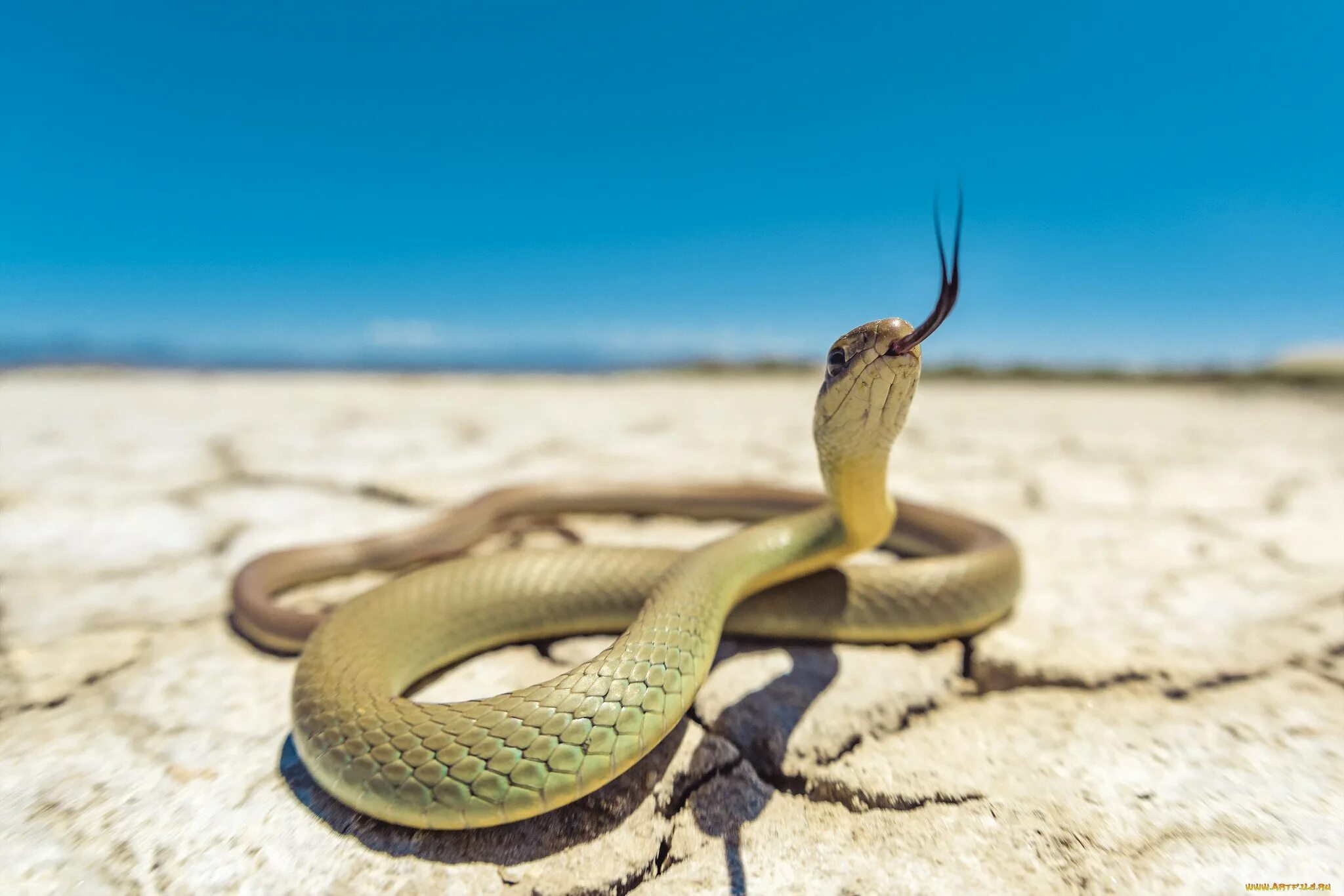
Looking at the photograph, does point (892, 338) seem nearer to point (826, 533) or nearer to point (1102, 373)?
point (826, 533)

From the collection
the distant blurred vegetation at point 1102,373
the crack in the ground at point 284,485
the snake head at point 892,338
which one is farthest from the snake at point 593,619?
the distant blurred vegetation at point 1102,373

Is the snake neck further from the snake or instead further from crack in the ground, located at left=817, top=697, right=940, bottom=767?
crack in the ground, located at left=817, top=697, right=940, bottom=767

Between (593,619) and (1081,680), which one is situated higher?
(593,619)

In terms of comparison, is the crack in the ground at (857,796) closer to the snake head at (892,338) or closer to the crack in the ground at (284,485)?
the snake head at (892,338)

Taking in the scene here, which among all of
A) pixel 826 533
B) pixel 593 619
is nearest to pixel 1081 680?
pixel 826 533

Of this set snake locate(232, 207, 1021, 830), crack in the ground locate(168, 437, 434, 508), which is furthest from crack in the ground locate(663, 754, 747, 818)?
crack in the ground locate(168, 437, 434, 508)

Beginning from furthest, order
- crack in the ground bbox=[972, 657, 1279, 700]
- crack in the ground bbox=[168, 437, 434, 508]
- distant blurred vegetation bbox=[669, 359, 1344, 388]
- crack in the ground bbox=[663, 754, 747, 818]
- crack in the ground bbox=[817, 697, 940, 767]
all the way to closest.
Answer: distant blurred vegetation bbox=[669, 359, 1344, 388]
crack in the ground bbox=[168, 437, 434, 508]
crack in the ground bbox=[972, 657, 1279, 700]
crack in the ground bbox=[817, 697, 940, 767]
crack in the ground bbox=[663, 754, 747, 818]
